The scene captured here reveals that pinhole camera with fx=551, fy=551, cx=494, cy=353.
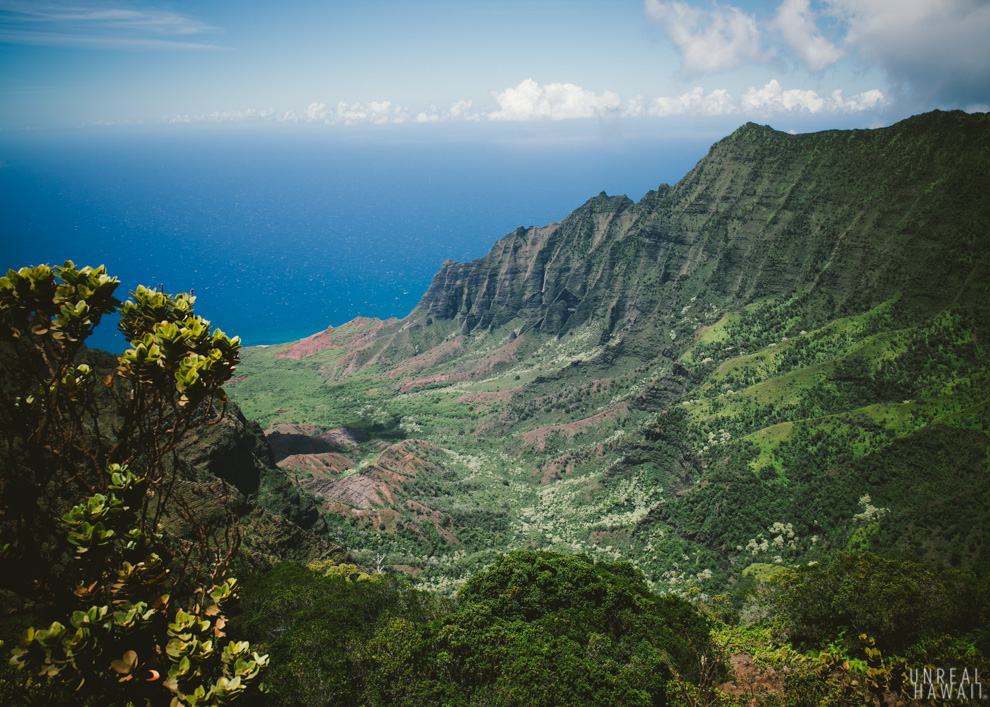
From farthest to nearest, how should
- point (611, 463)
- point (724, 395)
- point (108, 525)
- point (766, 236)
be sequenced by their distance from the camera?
point (766, 236) < point (611, 463) < point (724, 395) < point (108, 525)

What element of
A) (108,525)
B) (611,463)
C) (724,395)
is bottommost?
(611,463)

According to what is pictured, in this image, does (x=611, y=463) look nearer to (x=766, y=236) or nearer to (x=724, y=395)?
(x=724, y=395)

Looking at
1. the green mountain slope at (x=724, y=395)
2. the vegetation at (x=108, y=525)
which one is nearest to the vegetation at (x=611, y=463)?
the vegetation at (x=108, y=525)

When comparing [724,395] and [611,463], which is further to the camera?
[611,463]

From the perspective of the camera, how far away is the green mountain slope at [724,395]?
5775 centimetres

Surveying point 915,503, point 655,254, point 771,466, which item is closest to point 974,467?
point 915,503

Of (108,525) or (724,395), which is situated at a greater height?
(108,525)

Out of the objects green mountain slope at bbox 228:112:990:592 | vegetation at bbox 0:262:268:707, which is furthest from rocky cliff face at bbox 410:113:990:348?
vegetation at bbox 0:262:268:707

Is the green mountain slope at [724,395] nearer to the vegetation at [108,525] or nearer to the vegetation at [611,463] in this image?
the vegetation at [611,463]

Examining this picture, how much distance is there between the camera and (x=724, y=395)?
79938 millimetres

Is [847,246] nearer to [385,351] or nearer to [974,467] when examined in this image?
[974,467]

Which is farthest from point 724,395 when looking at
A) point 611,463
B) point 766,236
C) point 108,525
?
point 108,525

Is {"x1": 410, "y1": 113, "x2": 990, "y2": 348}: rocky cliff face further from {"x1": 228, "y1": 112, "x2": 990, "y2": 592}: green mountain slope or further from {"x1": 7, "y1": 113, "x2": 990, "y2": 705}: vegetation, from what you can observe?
{"x1": 7, "y1": 113, "x2": 990, "y2": 705}: vegetation

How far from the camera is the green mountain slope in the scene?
57750 mm
